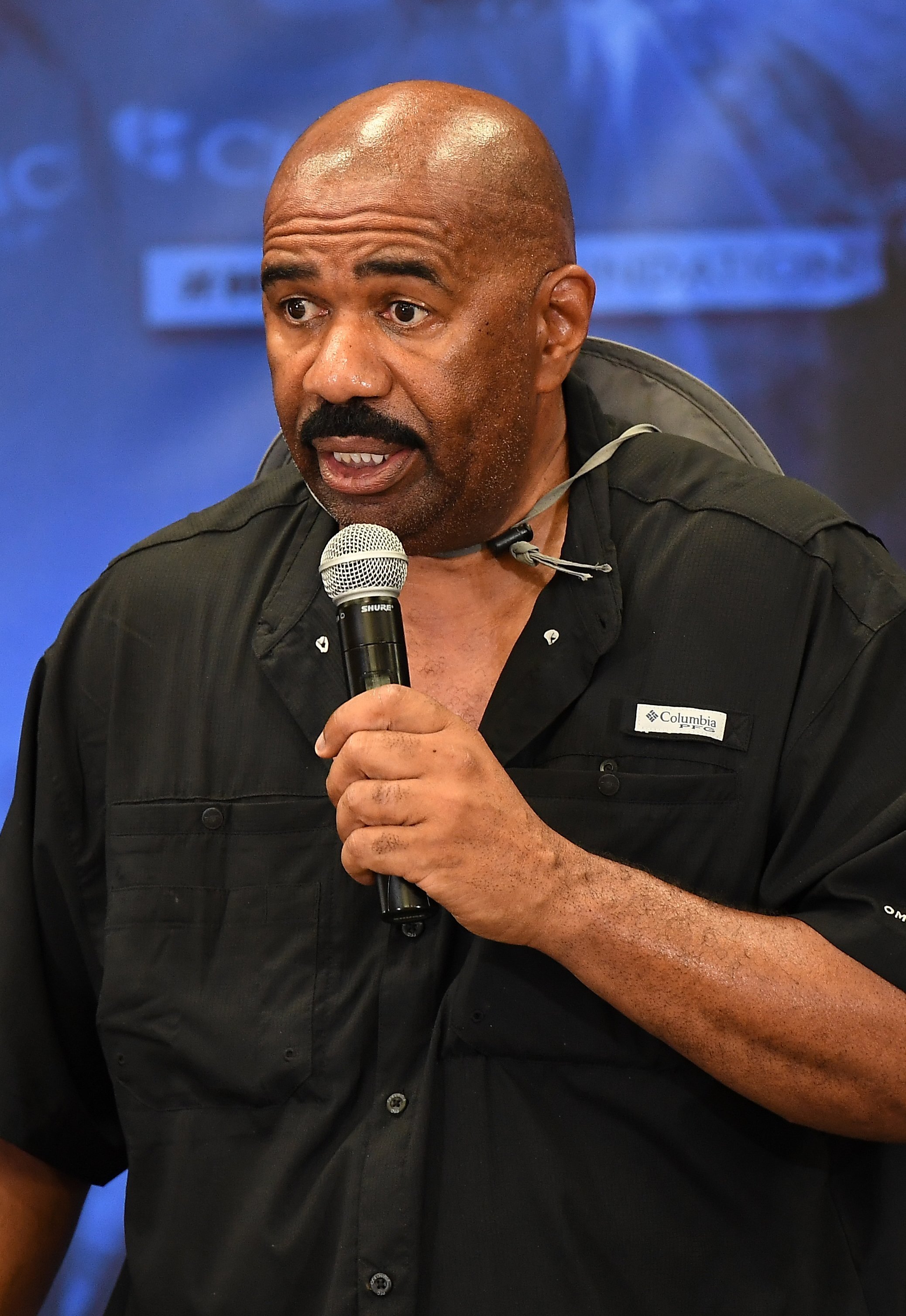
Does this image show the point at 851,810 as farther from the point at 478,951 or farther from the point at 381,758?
the point at 381,758

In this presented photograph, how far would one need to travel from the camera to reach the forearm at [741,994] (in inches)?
49.3

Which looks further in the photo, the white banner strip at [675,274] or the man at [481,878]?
the white banner strip at [675,274]

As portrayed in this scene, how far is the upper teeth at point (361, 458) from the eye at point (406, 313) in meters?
0.13

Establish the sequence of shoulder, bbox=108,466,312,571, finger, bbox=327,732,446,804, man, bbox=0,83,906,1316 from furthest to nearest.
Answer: shoulder, bbox=108,466,312,571 → man, bbox=0,83,906,1316 → finger, bbox=327,732,446,804

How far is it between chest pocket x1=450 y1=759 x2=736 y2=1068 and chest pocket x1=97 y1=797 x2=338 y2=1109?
184 mm

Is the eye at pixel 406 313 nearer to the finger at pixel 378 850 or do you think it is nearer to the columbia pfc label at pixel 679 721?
the columbia pfc label at pixel 679 721

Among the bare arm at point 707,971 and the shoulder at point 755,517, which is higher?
the shoulder at point 755,517

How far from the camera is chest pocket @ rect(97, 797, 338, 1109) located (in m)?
1.42

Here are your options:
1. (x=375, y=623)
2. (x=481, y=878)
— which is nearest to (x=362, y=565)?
(x=375, y=623)

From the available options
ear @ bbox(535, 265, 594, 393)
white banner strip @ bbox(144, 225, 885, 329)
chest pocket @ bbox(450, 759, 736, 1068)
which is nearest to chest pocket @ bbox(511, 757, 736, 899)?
chest pocket @ bbox(450, 759, 736, 1068)

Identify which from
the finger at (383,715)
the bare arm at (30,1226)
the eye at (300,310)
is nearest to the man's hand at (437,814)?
the finger at (383,715)

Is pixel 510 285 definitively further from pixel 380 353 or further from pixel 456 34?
pixel 456 34

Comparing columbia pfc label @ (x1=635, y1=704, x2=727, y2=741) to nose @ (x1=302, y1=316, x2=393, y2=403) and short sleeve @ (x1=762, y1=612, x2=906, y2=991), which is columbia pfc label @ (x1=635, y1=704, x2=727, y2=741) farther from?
nose @ (x1=302, y1=316, x2=393, y2=403)

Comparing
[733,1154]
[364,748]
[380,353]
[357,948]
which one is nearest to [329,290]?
[380,353]
